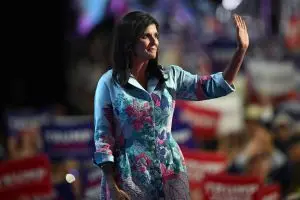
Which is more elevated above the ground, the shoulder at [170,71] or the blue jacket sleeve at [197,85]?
the shoulder at [170,71]

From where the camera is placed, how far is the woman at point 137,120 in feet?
10.5

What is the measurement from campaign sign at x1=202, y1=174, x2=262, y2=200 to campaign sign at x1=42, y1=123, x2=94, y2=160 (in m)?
1.75

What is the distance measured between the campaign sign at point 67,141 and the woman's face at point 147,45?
13.8 feet

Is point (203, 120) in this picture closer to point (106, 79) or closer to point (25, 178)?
point (25, 178)

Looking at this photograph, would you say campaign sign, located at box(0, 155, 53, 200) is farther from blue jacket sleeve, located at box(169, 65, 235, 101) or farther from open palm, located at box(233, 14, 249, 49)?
open palm, located at box(233, 14, 249, 49)

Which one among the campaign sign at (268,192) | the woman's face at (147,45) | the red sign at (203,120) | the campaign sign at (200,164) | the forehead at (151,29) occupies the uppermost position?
the forehead at (151,29)

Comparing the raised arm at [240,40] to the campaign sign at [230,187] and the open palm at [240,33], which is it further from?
the campaign sign at [230,187]

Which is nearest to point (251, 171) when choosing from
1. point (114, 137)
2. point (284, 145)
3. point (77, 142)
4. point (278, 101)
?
point (284, 145)

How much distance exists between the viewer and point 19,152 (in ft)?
26.2

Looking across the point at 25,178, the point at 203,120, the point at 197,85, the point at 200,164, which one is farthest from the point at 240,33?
the point at 203,120

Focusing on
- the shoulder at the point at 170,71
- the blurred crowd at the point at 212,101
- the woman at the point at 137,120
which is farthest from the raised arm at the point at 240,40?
the blurred crowd at the point at 212,101

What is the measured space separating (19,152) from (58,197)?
1651 mm

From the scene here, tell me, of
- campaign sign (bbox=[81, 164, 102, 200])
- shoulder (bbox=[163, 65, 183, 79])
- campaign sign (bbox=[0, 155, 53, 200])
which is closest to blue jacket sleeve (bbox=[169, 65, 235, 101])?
shoulder (bbox=[163, 65, 183, 79])

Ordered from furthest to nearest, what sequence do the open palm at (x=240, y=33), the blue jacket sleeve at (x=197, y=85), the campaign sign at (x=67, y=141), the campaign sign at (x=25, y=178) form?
the campaign sign at (x=67, y=141), the campaign sign at (x=25, y=178), the blue jacket sleeve at (x=197, y=85), the open palm at (x=240, y=33)
